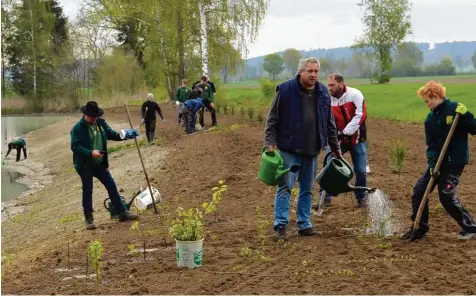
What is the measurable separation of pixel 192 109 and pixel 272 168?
14663 millimetres

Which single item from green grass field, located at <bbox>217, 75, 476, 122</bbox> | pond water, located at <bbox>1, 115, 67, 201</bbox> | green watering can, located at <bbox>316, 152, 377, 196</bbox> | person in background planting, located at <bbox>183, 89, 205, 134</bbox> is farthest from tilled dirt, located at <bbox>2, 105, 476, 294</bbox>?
green grass field, located at <bbox>217, 75, 476, 122</bbox>

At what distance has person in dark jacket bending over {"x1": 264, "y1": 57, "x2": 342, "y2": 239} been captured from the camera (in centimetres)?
756

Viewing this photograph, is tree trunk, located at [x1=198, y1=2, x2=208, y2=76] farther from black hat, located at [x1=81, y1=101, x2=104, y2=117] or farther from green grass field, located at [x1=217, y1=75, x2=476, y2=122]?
black hat, located at [x1=81, y1=101, x2=104, y2=117]

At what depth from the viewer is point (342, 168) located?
7.83 meters

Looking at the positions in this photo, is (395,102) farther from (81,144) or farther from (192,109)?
(81,144)

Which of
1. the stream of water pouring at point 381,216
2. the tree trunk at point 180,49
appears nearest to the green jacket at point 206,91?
the stream of water pouring at point 381,216

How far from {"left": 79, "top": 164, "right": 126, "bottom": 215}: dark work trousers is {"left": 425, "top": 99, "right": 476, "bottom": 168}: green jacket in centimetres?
503

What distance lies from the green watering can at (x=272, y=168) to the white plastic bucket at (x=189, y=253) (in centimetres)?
119

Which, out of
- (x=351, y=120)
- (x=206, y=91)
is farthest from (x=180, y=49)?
(x=351, y=120)

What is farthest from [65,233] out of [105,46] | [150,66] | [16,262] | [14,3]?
[14,3]

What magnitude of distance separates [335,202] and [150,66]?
3517cm

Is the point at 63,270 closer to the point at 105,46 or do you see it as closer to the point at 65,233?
the point at 65,233

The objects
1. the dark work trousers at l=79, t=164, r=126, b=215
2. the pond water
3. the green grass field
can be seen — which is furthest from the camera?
the green grass field

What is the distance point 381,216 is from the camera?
8.40 m
